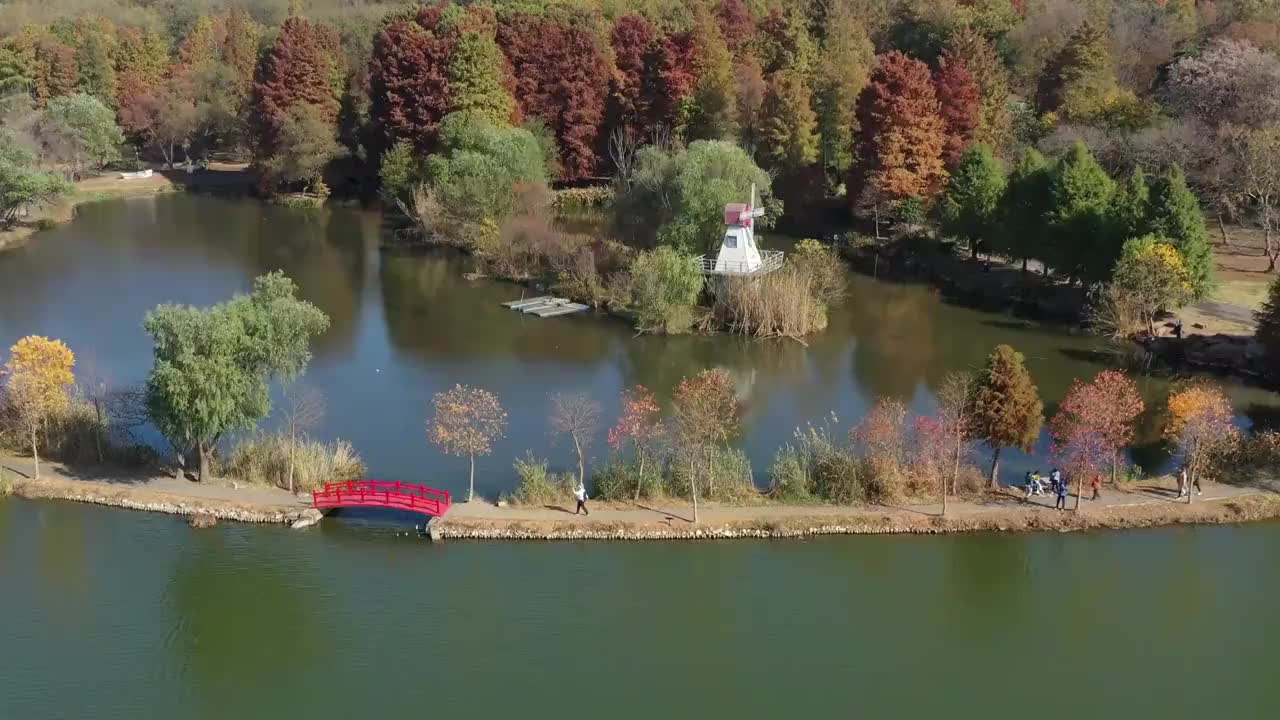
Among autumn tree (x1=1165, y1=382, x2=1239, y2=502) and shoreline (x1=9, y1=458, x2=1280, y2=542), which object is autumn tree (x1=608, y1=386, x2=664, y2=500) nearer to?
shoreline (x1=9, y1=458, x2=1280, y2=542)

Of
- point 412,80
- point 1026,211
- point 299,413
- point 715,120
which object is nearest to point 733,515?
point 299,413

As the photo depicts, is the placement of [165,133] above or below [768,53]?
below

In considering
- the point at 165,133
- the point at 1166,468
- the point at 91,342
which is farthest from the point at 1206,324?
the point at 165,133

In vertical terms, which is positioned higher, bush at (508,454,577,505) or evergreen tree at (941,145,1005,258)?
evergreen tree at (941,145,1005,258)

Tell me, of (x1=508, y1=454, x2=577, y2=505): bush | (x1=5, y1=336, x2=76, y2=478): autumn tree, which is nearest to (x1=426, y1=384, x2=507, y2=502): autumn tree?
(x1=508, y1=454, x2=577, y2=505): bush

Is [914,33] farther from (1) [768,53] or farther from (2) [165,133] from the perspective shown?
(2) [165,133]

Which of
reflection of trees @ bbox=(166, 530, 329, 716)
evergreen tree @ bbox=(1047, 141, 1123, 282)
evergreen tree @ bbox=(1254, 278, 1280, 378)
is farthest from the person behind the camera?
evergreen tree @ bbox=(1047, 141, 1123, 282)

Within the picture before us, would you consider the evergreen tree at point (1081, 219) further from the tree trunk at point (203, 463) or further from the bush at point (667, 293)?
the tree trunk at point (203, 463)
